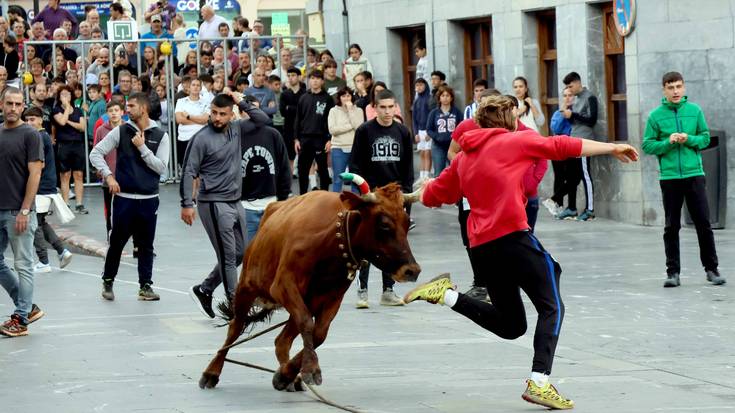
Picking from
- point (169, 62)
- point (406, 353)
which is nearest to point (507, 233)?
point (406, 353)

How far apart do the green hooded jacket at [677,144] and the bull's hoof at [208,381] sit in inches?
239

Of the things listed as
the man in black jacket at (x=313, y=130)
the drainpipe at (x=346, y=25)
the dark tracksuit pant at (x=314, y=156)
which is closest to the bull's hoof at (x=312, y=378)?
the man in black jacket at (x=313, y=130)

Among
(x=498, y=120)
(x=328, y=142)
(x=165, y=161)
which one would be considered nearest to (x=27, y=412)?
(x=498, y=120)

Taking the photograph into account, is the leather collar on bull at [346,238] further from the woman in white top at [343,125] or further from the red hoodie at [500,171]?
the woman in white top at [343,125]

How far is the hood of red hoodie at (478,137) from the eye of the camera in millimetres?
8938

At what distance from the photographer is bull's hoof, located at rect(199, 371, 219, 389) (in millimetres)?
9562

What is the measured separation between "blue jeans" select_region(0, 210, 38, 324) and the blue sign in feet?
32.9

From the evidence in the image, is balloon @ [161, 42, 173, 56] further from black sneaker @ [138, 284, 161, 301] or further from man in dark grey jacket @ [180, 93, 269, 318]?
man in dark grey jacket @ [180, 93, 269, 318]

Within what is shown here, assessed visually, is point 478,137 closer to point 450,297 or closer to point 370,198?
point 370,198

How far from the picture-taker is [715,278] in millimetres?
14188

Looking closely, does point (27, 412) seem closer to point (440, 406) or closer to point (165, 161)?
point (440, 406)

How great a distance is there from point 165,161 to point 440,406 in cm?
647

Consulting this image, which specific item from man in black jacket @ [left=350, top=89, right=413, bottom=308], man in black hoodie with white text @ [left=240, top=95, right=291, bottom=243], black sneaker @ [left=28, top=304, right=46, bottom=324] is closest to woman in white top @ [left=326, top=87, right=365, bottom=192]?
man in black jacket @ [left=350, top=89, right=413, bottom=308]

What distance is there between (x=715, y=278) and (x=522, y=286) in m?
5.75
